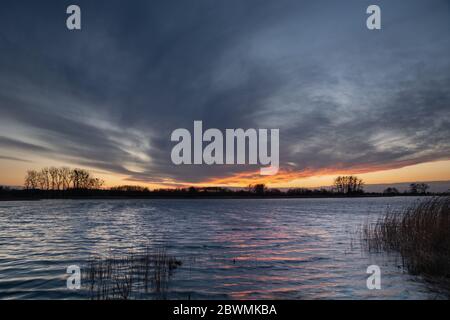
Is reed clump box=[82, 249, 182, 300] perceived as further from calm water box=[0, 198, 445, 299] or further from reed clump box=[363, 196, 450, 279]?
reed clump box=[363, 196, 450, 279]

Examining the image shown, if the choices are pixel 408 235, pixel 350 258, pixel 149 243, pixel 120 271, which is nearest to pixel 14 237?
pixel 149 243

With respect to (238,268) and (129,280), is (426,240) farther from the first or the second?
(129,280)

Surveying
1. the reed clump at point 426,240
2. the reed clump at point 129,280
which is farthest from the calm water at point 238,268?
the reed clump at point 426,240

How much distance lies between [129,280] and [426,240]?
16214 mm

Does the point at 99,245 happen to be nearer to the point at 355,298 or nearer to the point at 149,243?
the point at 149,243

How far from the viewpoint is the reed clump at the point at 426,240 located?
49.9 ft

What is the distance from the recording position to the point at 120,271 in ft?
53.7

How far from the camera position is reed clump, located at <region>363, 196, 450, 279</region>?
15.2 m

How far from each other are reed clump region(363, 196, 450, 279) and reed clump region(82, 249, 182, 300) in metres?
12.1

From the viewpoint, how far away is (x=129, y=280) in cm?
1429

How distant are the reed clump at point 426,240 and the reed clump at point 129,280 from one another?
39.9ft

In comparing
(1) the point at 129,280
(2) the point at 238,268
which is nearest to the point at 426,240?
(2) the point at 238,268

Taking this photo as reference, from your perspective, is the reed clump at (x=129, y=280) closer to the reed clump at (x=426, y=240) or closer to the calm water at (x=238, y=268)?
the calm water at (x=238, y=268)
